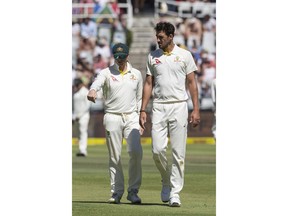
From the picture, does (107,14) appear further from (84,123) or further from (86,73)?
(84,123)

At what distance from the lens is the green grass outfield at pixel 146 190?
440 inches

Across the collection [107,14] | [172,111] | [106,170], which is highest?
[107,14]

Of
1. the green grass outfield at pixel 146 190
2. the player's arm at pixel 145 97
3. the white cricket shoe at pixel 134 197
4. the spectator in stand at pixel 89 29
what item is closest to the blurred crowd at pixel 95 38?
the spectator in stand at pixel 89 29

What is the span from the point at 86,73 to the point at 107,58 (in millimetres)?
1817

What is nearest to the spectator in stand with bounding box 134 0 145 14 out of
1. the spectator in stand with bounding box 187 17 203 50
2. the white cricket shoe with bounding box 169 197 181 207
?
the spectator in stand with bounding box 187 17 203 50

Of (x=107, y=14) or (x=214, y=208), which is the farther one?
(x=107, y=14)

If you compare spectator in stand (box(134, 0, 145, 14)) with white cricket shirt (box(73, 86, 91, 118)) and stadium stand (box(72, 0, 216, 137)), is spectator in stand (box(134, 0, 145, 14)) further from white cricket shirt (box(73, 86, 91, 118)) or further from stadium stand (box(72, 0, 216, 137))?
white cricket shirt (box(73, 86, 91, 118))

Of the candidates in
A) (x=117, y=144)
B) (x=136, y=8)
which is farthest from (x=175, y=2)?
(x=117, y=144)

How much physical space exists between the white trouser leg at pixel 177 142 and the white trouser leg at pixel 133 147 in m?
0.59

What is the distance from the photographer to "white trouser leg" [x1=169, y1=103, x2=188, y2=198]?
37.1 ft

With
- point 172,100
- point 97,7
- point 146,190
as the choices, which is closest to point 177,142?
point 172,100
